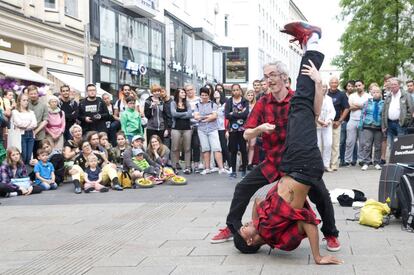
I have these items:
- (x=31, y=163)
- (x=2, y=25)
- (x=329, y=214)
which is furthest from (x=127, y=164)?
(x=2, y=25)

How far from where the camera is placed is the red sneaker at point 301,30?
5.42 m

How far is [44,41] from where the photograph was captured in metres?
24.8

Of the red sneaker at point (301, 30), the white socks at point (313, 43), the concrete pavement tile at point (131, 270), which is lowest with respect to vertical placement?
the concrete pavement tile at point (131, 270)

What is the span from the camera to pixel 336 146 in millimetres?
13844

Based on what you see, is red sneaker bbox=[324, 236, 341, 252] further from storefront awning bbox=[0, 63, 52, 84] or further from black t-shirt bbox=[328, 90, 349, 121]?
storefront awning bbox=[0, 63, 52, 84]

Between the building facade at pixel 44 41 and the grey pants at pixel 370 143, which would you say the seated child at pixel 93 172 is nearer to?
the grey pants at pixel 370 143

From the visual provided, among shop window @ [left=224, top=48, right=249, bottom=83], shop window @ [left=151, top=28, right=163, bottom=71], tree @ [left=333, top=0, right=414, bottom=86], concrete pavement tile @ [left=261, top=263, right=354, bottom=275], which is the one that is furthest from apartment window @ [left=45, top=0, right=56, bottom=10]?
shop window @ [left=224, top=48, right=249, bottom=83]

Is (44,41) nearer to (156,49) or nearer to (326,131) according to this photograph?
(156,49)

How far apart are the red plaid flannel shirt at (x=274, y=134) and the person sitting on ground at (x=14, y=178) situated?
20.1 ft

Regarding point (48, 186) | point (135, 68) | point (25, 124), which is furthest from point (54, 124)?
point (135, 68)

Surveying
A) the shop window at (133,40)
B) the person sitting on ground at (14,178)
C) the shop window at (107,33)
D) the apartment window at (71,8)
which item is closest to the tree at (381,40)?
the shop window at (133,40)

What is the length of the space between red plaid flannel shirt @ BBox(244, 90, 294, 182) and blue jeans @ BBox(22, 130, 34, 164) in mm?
7762

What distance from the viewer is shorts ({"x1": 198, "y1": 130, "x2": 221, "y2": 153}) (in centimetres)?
1333

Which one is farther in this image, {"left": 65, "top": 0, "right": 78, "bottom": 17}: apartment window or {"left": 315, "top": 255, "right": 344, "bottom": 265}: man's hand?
{"left": 65, "top": 0, "right": 78, "bottom": 17}: apartment window
